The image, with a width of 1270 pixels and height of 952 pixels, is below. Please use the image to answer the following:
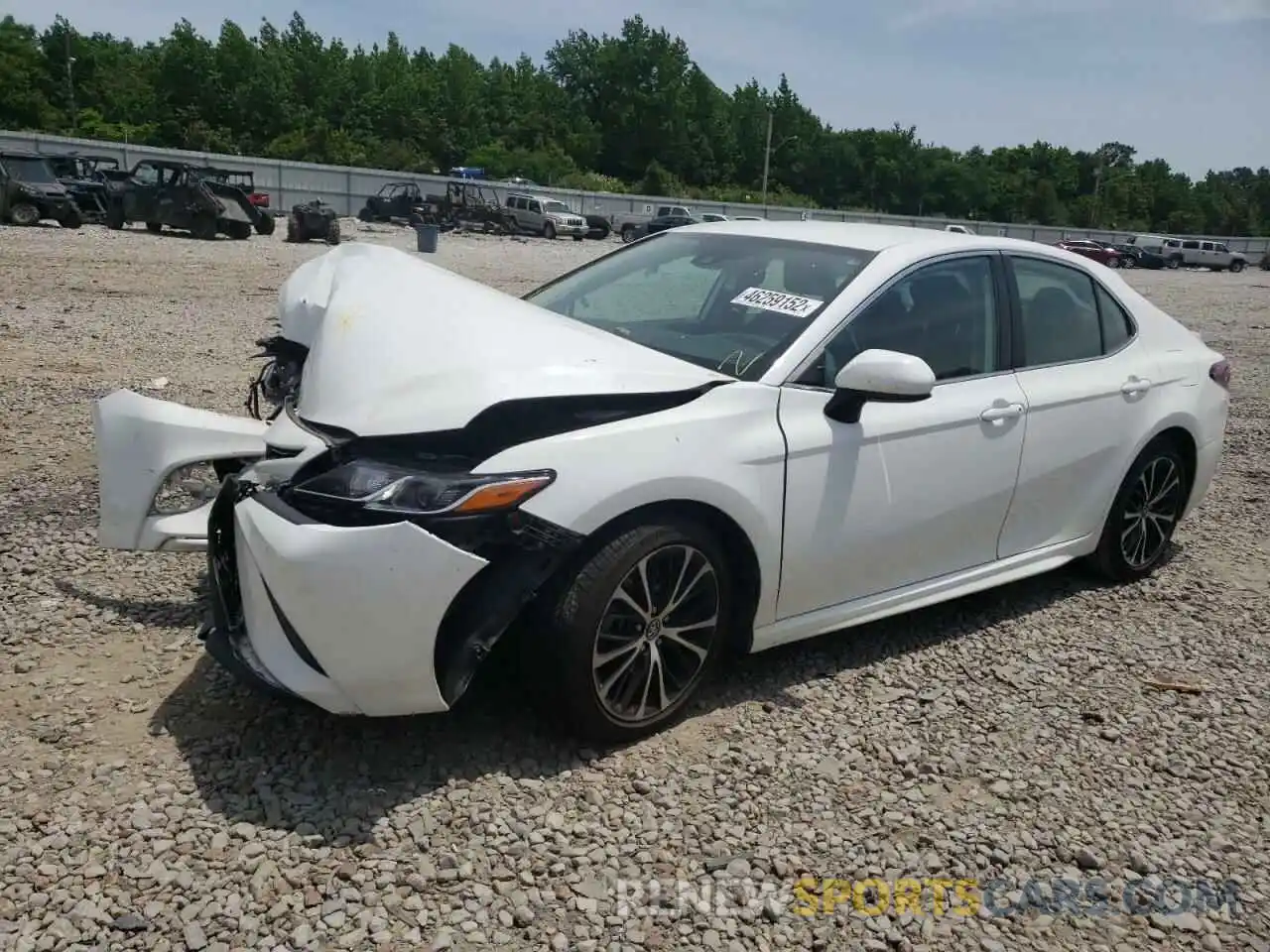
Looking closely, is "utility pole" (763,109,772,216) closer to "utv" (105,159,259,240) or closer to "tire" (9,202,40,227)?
"utv" (105,159,259,240)

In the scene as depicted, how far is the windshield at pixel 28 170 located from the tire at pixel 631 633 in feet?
79.6

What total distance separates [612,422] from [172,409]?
1.70 metres

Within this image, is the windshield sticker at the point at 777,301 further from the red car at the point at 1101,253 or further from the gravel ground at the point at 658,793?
the red car at the point at 1101,253

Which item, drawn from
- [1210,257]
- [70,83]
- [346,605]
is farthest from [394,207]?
[70,83]

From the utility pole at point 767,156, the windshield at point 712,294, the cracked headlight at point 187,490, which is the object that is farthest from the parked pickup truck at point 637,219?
the windshield at point 712,294

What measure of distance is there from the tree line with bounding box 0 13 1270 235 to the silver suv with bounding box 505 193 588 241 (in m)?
37.4

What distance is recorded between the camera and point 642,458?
117 inches

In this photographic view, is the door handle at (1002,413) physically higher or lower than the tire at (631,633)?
higher

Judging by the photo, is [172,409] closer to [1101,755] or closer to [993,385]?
[993,385]

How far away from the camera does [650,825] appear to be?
288 cm

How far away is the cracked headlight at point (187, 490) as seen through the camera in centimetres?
387

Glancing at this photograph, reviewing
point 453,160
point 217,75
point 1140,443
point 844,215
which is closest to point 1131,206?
point 844,215

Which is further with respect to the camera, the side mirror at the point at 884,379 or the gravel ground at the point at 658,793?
the side mirror at the point at 884,379

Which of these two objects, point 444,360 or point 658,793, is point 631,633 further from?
point 444,360
